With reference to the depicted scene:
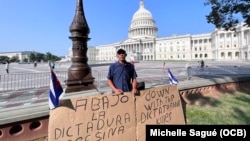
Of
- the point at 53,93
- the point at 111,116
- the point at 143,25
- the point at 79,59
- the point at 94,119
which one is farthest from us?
the point at 143,25

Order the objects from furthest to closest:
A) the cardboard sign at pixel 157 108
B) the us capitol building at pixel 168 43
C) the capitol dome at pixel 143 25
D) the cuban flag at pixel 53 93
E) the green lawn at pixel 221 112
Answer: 1. the capitol dome at pixel 143 25
2. the us capitol building at pixel 168 43
3. the green lawn at pixel 221 112
4. the cardboard sign at pixel 157 108
5. the cuban flag at pixel 53 93

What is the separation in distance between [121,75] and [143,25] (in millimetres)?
108595

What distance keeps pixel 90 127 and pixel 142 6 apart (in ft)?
404

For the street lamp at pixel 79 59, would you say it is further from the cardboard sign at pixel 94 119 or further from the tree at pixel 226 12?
the tree at pixel 226 12

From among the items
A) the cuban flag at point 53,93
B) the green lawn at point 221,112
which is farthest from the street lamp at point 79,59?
the green lawn at point 221,112

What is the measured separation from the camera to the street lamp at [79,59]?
5.06 meters

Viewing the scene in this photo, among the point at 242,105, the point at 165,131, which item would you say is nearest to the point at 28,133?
the point at 165,131

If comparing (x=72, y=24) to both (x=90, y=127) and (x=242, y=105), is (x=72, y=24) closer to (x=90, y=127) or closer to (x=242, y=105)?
(x=90, y=127)

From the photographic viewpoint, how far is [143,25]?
4294 inches

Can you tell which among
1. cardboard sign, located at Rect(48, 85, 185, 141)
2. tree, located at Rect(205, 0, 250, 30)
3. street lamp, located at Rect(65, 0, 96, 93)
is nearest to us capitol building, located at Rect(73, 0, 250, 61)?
tree, located at Rect(205, 0, 250, 30)

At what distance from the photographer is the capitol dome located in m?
110

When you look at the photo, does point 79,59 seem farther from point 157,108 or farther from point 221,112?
point 221,112

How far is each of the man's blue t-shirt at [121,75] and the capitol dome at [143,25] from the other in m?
109

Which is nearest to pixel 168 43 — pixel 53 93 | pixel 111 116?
pixel 111 116
